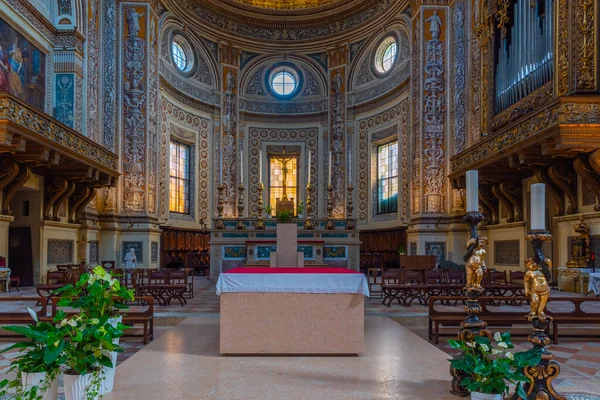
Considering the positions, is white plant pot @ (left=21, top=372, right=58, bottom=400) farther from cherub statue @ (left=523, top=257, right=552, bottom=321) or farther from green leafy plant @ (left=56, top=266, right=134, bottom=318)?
cherub statue @ (left=523, top=257, right=552, bottom=321)

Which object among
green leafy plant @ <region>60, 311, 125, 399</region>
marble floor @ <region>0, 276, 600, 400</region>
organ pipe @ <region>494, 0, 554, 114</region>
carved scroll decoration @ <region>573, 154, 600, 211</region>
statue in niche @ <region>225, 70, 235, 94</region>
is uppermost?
statue in niche @ <region>225, 70, 235, 94</region>

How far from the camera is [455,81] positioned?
17.7 meters

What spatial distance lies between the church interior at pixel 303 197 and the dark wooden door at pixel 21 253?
4 centimetres

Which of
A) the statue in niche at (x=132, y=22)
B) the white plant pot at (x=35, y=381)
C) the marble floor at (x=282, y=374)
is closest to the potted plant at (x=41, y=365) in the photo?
the white plant pot at (x=35, y=381)

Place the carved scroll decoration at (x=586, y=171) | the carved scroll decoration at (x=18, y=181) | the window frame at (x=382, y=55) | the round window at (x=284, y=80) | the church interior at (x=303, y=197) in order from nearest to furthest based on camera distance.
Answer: the church interior at (x=303, y=197) < the carved scroll decoration at (x=586, y=171) < the carved scroll decoration at (x=18, y=181) < the window frame at (x=382, y=55) < the round window at (x=284, y=80)

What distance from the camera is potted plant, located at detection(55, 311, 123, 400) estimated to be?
140 inches

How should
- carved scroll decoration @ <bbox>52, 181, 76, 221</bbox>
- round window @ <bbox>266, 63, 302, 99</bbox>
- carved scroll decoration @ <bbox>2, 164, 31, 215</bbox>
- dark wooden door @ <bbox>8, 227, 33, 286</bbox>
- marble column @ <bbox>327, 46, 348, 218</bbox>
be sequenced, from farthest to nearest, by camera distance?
round window @ <bbox>266, 63, 302, 99</bbox>
marble column @ <bbox>327, 46, 348, 218</bbox>
carved scroll decoration @ <bbox>52, 181, 76, 221</bbox>
dark wooden door @ <bbox>8, 227, 33, 286</bbox>
carved scroll decoration @ <bbox>2, 164, 31, 215</bbox>

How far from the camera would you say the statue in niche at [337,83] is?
24.2 metres

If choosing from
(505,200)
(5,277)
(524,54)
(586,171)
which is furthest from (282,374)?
(505,200)

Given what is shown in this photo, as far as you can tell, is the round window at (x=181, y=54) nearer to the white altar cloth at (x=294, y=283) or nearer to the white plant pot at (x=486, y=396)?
the white altar cloth at (x=294, y=283)

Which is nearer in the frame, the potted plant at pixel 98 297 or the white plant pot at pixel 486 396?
the white plant pot at pixel 486 396

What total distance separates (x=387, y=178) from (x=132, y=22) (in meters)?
12.1

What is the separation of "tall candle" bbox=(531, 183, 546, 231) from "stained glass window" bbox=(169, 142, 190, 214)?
19723 mm

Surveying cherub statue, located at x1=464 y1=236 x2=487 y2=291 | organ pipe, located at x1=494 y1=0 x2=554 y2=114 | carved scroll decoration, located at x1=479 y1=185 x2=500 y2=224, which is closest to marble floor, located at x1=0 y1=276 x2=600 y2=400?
cherub statue, located at x1=464 y1=236 x2=487 y2=291
